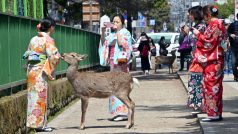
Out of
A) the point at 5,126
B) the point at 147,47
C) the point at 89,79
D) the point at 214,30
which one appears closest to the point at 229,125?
the point at 214,30

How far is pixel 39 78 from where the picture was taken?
11.8 meters

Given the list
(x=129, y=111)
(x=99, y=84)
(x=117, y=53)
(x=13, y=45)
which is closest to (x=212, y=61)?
(x=129, y=111)

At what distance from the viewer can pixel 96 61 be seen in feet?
89.4

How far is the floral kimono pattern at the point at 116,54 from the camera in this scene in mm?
13266

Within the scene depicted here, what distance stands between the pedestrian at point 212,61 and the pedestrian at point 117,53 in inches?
70.2

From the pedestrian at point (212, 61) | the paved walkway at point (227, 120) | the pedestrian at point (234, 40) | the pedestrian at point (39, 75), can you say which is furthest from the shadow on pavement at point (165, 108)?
the pedestrian at point (234, 40)

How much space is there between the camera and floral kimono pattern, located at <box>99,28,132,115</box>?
13.3 metres

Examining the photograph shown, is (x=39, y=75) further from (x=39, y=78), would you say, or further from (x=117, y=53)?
(x=117, y=53)

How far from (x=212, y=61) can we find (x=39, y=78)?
9.28 ft

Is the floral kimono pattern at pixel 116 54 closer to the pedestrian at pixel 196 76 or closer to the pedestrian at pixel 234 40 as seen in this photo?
the pedestrian at pixel 196 76

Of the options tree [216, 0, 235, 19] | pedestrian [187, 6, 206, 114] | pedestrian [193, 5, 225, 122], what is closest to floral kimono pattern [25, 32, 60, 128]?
pedestrian [193, 5, 225, 122]

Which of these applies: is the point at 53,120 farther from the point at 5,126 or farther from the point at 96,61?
the point at 96,61

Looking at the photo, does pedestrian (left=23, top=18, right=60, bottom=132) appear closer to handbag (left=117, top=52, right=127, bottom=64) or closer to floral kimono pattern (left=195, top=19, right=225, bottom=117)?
handbag (left=117, top=52, right=127, bottom=64)

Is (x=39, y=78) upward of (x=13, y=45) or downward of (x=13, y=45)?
downward
